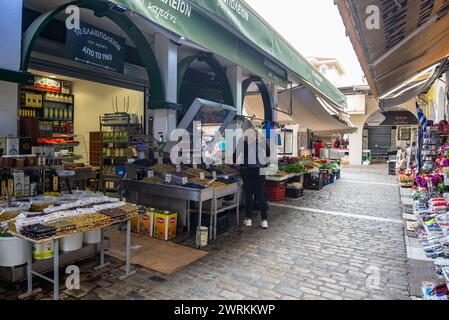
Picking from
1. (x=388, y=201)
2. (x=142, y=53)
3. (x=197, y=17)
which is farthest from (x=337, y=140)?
(x=197, y=17)

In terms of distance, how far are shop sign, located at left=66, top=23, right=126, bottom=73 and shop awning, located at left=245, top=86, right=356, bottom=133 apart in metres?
5.86

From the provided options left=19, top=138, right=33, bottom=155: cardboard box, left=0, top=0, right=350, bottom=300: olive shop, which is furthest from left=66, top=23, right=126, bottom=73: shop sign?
left=19, top=138, right=33, bottom=155: cardboard box

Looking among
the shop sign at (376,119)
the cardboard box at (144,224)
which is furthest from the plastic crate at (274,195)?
the shop sign at (376,119)

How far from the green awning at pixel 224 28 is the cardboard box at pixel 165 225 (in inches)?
97.3

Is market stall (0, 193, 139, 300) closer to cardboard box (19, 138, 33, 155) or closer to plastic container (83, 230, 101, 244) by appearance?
plastic container (83, 230, 101, 244)

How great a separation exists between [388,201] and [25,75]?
27.3 feet

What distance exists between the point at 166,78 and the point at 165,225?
2.29 m

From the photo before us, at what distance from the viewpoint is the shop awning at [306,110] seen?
9.87 m

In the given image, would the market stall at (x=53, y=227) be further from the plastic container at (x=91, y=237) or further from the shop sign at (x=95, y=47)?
the shop sign at (x=95, y=47)

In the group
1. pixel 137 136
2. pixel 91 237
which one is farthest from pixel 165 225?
pixel 137 136

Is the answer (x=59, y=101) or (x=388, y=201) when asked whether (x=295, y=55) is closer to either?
(x=388, y=201)

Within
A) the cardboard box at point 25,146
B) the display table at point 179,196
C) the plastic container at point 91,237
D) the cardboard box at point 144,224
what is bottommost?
the cardboard box at point 144,224

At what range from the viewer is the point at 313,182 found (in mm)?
10070

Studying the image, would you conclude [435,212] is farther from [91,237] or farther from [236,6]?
[91,237]
